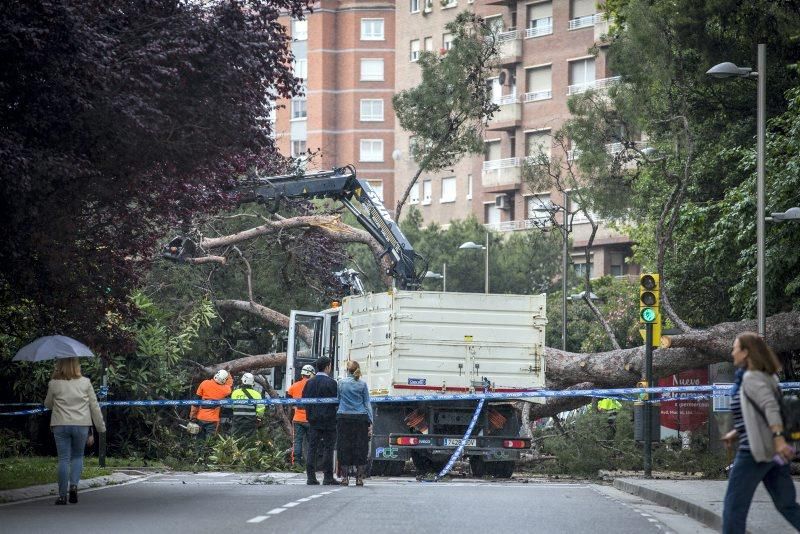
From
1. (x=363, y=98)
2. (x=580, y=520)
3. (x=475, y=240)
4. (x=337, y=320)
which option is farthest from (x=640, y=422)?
(x=363, y=98)

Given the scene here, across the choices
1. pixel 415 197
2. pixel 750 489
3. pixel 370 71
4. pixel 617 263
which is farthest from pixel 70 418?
pixel 370 71

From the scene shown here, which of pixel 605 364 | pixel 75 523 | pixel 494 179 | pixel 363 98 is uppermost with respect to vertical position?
pixel 363 98

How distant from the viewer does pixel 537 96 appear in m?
84.6

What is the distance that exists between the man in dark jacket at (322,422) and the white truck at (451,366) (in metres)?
2.20

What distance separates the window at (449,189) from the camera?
94.8 meters

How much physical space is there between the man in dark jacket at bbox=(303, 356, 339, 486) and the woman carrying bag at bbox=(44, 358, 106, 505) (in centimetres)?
539

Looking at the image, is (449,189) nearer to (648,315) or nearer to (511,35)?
(511,35)

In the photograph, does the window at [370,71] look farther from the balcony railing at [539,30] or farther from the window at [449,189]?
the balcony railing at [539,30]

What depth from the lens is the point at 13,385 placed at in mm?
28141

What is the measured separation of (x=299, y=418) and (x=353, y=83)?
82948 mm

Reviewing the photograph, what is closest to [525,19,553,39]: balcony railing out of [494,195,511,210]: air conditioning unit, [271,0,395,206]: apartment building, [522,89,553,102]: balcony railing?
[522,89,553,102]: balcony railing

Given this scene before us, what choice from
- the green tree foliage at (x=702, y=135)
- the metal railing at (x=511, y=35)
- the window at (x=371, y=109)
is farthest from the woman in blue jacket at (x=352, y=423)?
the window at (x=371, y=109)

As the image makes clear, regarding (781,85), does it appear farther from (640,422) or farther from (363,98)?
(363,98)

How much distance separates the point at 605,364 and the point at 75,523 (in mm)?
17105
